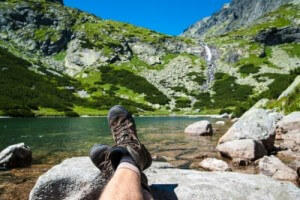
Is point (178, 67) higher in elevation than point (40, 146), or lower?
higher

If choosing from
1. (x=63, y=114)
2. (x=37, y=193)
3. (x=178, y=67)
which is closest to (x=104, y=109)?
(x=63, y=114)

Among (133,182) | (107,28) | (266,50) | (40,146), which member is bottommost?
(40,146)

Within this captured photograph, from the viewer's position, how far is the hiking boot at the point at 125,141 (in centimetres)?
527

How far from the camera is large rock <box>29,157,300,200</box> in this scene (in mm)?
6668

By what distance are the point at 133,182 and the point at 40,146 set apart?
67.3ft

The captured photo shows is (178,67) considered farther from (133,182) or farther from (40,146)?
(133,182)

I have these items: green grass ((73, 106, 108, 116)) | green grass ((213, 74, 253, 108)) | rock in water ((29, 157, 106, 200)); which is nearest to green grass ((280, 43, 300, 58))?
green grass ((213, 74, 253, 108))

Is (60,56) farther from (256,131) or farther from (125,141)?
(125,141)

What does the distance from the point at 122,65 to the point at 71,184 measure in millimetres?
146530

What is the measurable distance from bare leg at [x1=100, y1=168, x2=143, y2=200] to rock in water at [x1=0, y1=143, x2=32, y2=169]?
41.0ft

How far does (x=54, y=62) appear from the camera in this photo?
151m

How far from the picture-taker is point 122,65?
15225 centimetres

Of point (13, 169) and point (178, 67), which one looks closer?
point (13, 169)

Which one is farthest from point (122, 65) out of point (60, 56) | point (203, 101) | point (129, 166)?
point (129, 166)
